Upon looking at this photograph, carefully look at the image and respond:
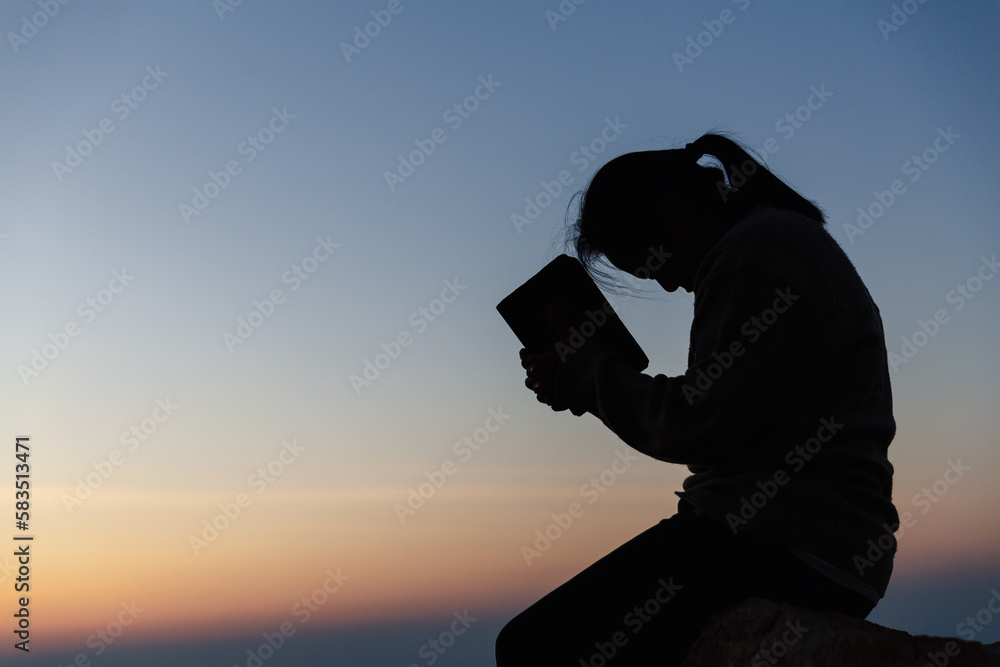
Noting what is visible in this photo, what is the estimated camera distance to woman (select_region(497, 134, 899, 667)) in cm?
205

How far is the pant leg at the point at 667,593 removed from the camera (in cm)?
217

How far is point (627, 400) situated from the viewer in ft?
7.47

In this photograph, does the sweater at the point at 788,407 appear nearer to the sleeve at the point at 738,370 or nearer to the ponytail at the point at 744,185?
the sleeve at the point at 738,370

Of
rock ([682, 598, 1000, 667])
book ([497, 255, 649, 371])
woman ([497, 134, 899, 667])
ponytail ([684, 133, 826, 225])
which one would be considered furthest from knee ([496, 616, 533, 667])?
ponytail ([684, 133, 826, 225])

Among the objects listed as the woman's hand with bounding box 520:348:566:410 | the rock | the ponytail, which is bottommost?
the rock

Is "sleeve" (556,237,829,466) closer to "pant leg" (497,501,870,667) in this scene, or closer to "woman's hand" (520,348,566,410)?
"pant leg" (497,501,870,667)

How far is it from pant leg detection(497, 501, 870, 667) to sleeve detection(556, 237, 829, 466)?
231 mm

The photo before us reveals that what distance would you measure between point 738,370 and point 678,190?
0.70 meters

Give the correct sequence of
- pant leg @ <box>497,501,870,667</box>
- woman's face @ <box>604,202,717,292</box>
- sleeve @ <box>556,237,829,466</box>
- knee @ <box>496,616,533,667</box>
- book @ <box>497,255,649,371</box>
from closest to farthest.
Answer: sleeve @ <box>556,237,829,466</box> < pant leg @ <box>497,501,870,667</box> < knee @ <box>496,616,533,667</box> < woman's face @ <box>604,202,717,292</box> < book @ <box>497,255,649,371</box>

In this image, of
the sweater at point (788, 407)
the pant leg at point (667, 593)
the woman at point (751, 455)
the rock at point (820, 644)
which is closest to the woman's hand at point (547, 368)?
the woman at point (751, 455)

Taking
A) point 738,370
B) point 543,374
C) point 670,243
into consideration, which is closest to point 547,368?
point 543,374

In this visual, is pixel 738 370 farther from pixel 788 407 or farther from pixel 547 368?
pixel 547 368

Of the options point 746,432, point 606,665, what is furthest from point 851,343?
point 606,665

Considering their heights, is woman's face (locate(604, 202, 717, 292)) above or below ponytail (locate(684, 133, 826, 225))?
below
